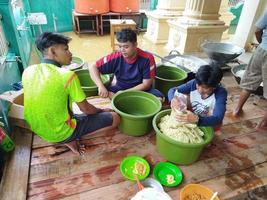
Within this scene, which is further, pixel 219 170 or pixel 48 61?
pixel 219 170

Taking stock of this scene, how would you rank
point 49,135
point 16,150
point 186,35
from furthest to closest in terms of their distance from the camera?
point 186,35
point 16,150
point 49,135

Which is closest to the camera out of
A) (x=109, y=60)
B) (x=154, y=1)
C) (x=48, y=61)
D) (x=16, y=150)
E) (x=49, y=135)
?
(x=48, y=61)

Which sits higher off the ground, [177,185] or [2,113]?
[2,113]

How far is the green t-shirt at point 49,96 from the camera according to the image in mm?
1287

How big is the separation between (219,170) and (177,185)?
40 cm

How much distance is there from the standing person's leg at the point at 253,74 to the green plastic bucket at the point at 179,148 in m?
0.92

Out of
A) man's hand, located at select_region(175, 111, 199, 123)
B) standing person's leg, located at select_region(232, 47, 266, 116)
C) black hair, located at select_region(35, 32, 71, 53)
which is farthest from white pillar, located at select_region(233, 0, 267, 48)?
black hair, located at select_region(35, 32, 71, 53)

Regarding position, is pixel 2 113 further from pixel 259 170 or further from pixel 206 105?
pixel 259 170

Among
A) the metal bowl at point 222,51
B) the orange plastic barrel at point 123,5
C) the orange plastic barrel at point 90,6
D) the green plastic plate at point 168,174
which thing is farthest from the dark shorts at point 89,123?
the orange plastic barrel at point 123,5

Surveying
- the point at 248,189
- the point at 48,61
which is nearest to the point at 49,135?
the point at 48,61

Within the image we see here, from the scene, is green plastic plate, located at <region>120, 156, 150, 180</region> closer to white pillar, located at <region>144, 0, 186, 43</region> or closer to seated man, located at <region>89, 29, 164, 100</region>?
seated man, located at <region>89, 29, 164, 100</region>

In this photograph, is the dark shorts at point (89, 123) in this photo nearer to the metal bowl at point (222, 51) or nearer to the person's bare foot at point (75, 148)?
the person's bare foot at point (75, 148)

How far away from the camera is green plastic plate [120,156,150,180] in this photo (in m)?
1.43

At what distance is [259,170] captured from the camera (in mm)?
1603
